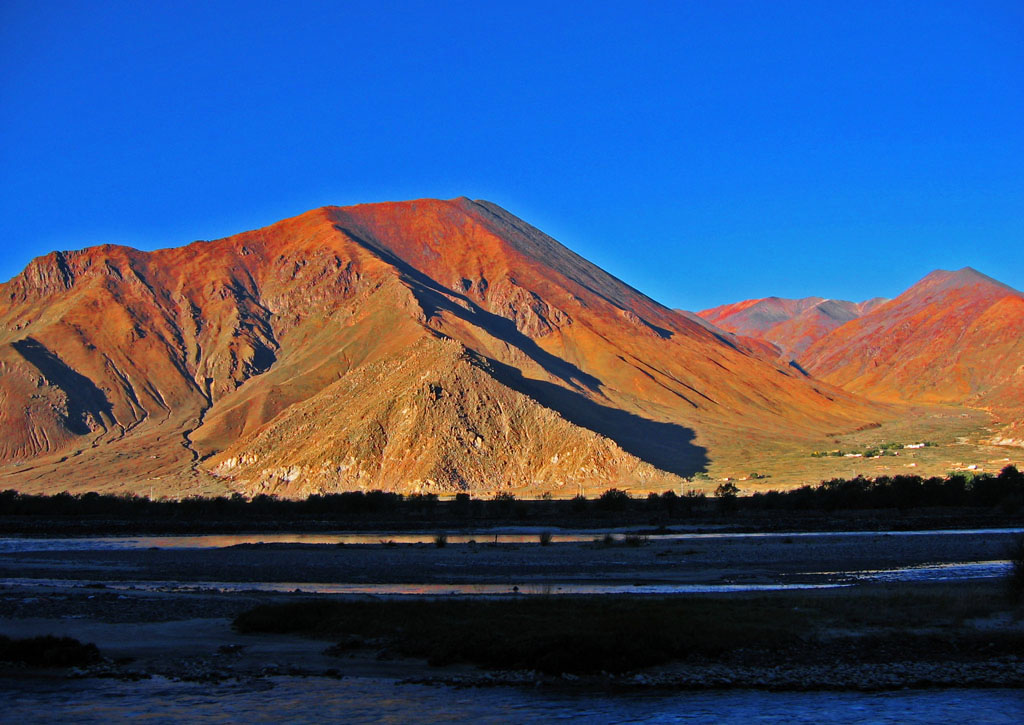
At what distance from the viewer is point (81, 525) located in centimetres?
7744

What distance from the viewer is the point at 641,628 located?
20297mm

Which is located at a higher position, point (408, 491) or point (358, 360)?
point (358, 360)

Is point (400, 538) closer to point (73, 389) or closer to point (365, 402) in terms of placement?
point (365, 402)

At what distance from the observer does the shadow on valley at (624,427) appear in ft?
413

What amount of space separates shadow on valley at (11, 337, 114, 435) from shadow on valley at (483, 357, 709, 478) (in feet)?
245

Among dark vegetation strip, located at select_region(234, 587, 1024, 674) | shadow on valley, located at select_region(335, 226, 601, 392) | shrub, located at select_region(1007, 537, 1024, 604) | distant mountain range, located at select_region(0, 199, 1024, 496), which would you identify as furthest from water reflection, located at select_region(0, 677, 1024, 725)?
shadow on valley, located at select_region(335, 226, 601, 392)

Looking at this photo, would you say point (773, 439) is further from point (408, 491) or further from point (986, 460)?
point (408, 491)

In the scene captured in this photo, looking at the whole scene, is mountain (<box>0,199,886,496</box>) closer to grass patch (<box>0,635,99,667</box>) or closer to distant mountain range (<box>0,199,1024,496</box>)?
distant mountain range (<box>0,199,1024,496</box>)

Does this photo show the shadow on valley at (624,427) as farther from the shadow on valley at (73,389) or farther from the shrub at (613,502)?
the shadow on valley at (73,389)

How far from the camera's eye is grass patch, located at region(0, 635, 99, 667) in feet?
65.4

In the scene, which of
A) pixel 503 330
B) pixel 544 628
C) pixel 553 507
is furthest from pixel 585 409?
pixel 544 628

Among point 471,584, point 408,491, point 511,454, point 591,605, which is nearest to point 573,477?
point 511,454

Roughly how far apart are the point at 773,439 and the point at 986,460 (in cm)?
3999

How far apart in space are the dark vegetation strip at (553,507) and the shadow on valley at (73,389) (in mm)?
64557
